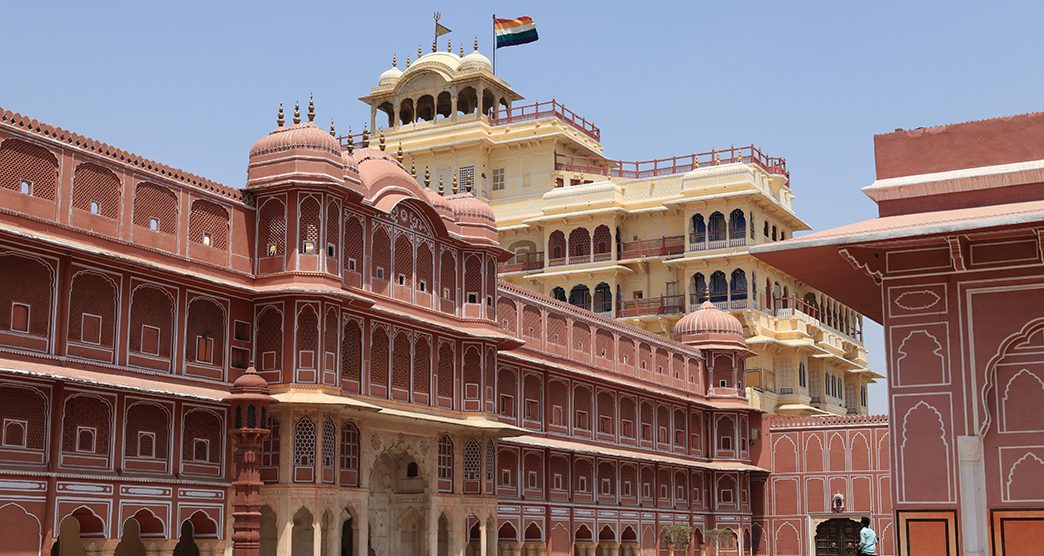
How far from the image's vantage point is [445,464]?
3431cm

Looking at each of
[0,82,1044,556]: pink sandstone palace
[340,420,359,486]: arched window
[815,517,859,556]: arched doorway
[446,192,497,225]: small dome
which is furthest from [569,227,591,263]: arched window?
[340,420,359,486]: arched window

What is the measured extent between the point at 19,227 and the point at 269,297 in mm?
6382

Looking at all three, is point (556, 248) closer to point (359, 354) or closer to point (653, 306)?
point (653, 306)

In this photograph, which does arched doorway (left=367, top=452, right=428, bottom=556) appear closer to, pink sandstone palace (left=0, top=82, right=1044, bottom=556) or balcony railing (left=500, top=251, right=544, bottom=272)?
pink sandstone palace (left=0, top=82, right=1044, bottom=556)

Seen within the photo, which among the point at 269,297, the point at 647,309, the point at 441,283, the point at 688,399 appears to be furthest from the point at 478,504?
the point at 647,309

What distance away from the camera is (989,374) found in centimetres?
1762

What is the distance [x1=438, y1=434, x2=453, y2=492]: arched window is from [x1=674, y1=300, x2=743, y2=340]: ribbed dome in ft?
68.2

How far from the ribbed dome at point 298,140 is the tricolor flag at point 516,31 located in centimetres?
3194

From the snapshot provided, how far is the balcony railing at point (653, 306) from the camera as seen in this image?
192ft

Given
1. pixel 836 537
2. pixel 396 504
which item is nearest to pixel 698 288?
pixel 836 537

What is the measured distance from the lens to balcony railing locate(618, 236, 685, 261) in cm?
5897

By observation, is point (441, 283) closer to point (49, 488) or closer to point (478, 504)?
point (478, 504)

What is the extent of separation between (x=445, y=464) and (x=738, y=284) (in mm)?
25920

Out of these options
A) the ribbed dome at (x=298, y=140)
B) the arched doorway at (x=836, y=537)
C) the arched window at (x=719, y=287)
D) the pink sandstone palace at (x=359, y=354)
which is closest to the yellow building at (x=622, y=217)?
the arched window at (x=719, y=287)
